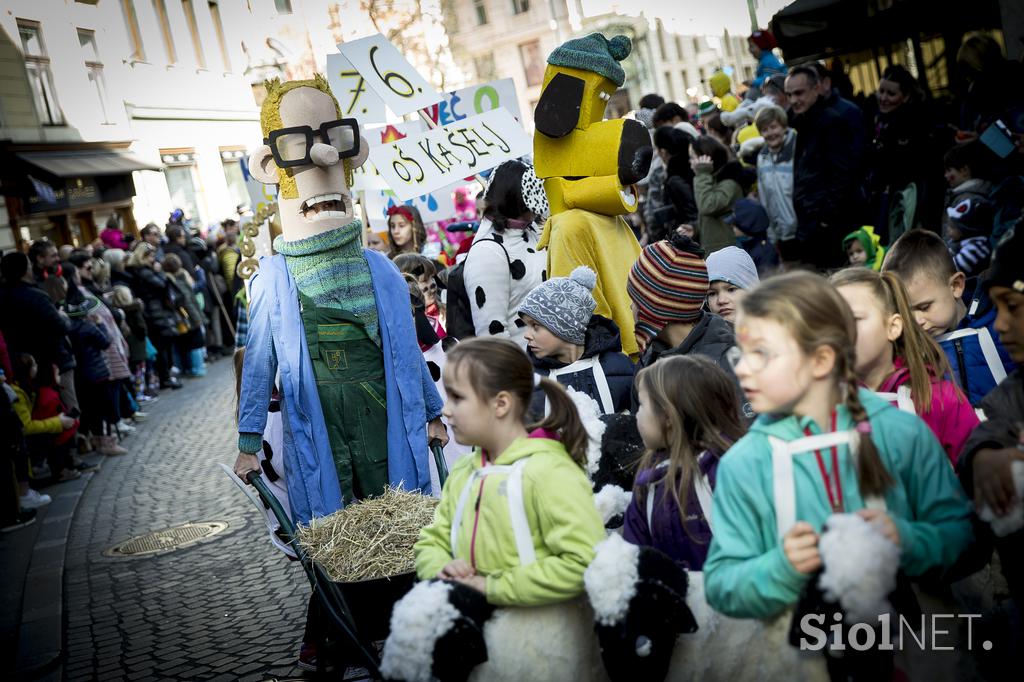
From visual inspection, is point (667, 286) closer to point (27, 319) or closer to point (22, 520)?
point (22, 520)

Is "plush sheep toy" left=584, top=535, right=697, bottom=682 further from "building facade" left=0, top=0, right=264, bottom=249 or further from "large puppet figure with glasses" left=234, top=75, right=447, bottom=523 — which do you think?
"building facade" left=0, top=0, right=264, bottom=249

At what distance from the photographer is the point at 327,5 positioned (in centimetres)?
3306

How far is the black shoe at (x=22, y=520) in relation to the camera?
9.29 m

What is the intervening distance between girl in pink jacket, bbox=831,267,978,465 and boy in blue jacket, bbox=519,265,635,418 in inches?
52.6

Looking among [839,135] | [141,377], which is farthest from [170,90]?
[839,135]

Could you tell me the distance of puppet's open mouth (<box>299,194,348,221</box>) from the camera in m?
4.97

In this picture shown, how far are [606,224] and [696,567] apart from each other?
10.2 ft

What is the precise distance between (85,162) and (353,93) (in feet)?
56.2

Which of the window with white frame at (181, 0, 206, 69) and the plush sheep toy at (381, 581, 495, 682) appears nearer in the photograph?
the plush sheep toy at (381, 581, 495, 682)

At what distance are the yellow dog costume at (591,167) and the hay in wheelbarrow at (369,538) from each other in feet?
6.73

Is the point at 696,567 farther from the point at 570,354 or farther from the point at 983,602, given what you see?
the point at 570,354

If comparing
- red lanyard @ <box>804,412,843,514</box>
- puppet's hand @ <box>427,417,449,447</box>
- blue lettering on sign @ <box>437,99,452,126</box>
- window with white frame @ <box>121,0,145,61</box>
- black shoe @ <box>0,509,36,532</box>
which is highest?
window with white frame @ <box>121,0,145,61</box>

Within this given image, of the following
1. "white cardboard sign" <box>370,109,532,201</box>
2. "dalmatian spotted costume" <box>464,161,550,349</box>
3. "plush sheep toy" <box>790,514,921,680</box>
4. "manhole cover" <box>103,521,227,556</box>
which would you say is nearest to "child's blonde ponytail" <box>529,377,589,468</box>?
"plush sheep toy" <box>790,514,921,680</box>

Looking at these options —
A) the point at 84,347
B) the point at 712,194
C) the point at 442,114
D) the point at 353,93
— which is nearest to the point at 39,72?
the point at 84,347
